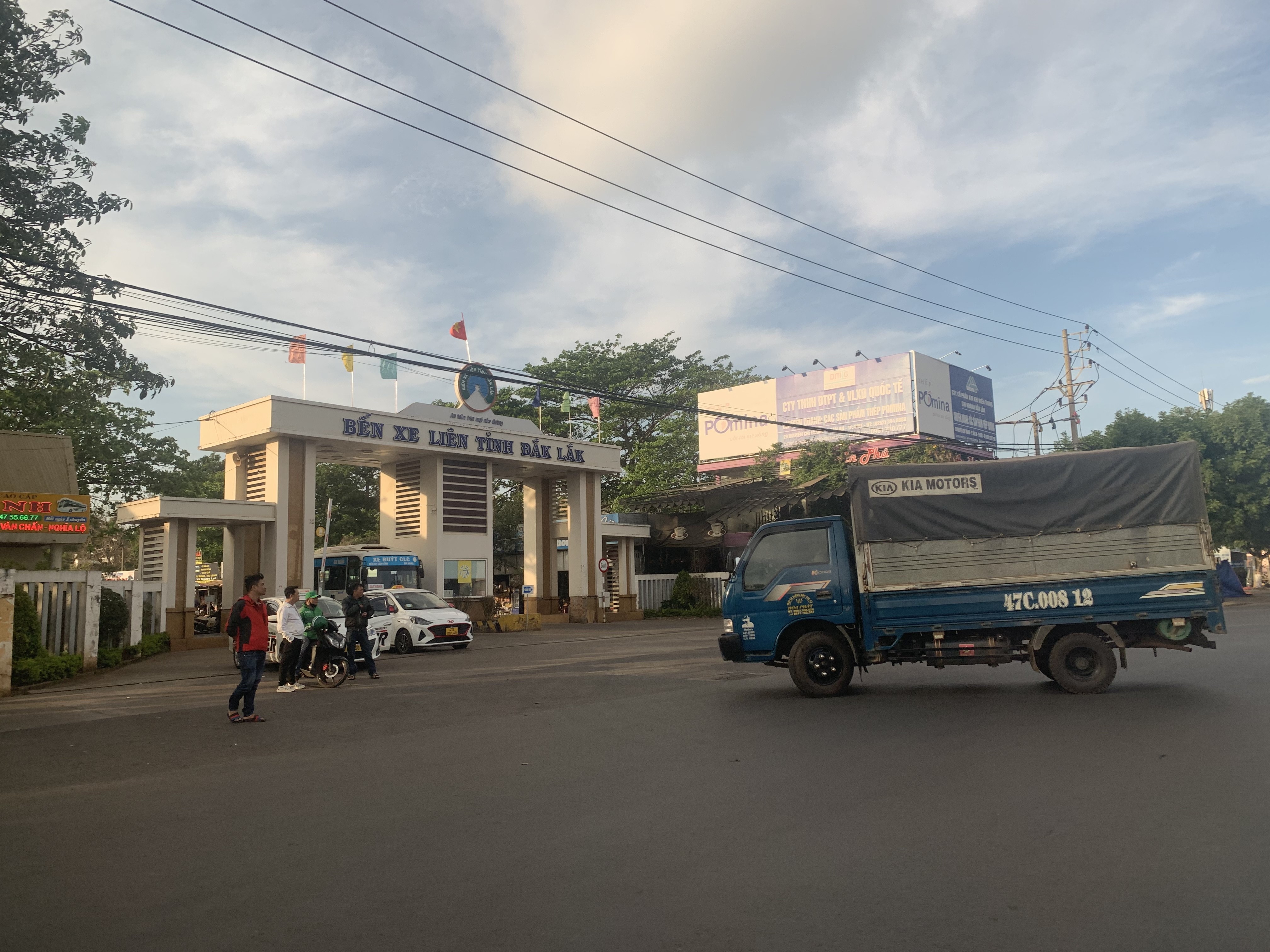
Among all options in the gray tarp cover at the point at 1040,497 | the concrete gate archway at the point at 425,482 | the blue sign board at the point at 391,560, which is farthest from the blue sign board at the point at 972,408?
the gray tarp cover at the point at 1040,497

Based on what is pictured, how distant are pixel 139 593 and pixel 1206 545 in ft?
69.1

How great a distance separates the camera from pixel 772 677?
1480 cm

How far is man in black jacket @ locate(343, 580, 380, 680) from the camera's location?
15820 millimetres

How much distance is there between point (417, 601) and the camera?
22812mm

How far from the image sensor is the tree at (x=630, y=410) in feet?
153

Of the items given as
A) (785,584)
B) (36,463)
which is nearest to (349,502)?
(36,463)

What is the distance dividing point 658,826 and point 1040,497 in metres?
8.06

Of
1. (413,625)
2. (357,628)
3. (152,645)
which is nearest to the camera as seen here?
(357,628)

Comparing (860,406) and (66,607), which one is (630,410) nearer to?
(860,406)

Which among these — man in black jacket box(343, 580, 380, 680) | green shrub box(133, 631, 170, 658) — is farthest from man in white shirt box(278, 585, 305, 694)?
green shrub box(133, 631, 170, 658)

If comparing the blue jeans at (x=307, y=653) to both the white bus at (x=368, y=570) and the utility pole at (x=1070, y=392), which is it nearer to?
the white bus at (x=368, y=570)

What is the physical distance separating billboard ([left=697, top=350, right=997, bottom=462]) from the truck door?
30.1 meters

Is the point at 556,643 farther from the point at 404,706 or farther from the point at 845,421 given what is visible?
the point at 845,421

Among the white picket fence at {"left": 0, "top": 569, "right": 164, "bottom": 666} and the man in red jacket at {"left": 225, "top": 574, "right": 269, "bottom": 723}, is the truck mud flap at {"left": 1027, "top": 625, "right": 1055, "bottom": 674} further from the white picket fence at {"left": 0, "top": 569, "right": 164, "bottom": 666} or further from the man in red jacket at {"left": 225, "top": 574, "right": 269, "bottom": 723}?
the white picket fence at {"left": 0, "top": 569, "right": 164, "bottom": 666}
